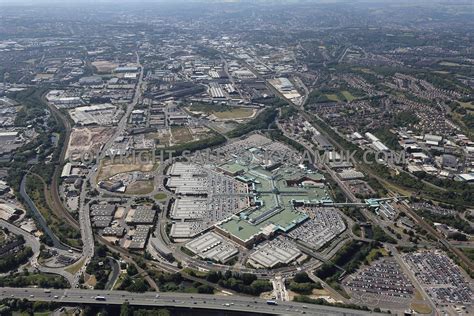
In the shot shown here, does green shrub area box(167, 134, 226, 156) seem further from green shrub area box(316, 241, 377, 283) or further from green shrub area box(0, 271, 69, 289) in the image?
green shrub area box(316, 241, 377, 283)

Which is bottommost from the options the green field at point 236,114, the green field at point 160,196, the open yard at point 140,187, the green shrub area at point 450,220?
the green field at point 236,114

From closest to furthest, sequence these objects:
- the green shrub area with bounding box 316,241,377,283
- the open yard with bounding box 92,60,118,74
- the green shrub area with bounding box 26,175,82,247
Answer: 1. the green shrub area with bounding box 316,241,377,283
2. the green shrub area with bounding box 26,175,82,247
3. the open yard with bounding box 92,60,118,74

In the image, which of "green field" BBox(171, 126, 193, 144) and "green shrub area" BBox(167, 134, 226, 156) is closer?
"green shrub area" BBox(167, 134, 226, 156)

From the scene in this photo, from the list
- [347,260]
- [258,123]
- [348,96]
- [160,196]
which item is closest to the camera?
A: [347,260]

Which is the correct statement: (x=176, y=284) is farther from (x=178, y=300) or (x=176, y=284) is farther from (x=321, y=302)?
(x=321, y=302)

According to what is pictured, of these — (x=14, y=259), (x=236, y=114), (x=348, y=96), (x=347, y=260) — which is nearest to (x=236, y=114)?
(x=236, y=114)

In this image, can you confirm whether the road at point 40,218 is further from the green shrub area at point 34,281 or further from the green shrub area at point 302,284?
the green shrub area at point 302,284

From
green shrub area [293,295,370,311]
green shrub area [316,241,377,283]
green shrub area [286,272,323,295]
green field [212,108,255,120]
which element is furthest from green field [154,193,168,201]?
green field [212,108,255,120]

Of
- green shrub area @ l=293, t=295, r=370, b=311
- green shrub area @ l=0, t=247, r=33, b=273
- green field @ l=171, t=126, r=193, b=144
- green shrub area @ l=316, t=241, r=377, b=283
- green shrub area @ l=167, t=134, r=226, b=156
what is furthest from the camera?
green field @ l=171, t=126, r=193, b=144

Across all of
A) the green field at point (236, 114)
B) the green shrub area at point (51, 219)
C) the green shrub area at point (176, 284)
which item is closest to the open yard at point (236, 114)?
the green field at point (236, 114)
